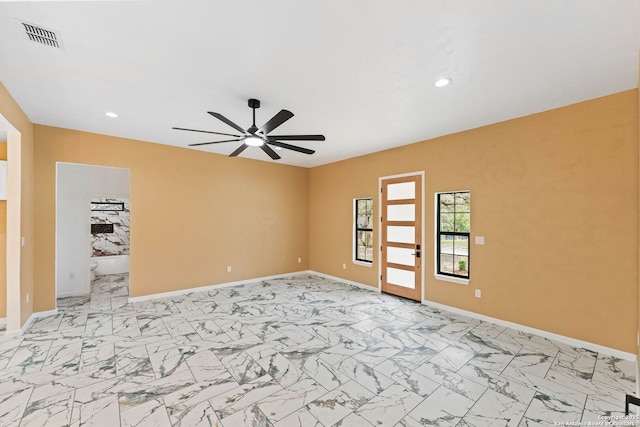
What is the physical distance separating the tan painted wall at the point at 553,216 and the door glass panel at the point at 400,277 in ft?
1.15

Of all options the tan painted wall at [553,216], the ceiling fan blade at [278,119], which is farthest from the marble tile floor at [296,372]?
the ceiling fan blade at [278,119]

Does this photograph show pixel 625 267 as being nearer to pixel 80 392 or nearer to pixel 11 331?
pixel 80 392

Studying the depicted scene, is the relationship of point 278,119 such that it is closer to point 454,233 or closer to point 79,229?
point 454,233

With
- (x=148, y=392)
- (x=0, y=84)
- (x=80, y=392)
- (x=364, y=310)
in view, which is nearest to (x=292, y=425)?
(x=148, y=392)

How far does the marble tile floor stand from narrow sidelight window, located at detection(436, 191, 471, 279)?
0.79 m

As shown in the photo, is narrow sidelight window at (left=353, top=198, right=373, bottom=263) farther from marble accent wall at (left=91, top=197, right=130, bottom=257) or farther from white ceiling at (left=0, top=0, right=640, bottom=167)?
marble accent wall at (left=91, top=197, right=130, bottom=257)

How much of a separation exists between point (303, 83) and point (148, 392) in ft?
10.8

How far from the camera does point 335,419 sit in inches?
82.1

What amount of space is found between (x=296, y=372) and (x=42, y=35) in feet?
11.8

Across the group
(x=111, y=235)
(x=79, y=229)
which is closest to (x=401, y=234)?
(x=79, y=229)

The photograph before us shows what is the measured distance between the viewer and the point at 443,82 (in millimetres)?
2812

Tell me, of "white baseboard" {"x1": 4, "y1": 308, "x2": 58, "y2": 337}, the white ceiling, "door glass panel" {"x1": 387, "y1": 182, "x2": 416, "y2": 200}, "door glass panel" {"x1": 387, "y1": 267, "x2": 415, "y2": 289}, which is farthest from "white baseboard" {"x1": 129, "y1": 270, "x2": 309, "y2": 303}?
"door glass panel" {"x1": 387, "y1": 182, "x2": 416, "y2": 200}

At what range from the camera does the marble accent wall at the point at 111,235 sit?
7617mm

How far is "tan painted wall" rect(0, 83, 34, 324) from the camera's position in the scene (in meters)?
3.47
